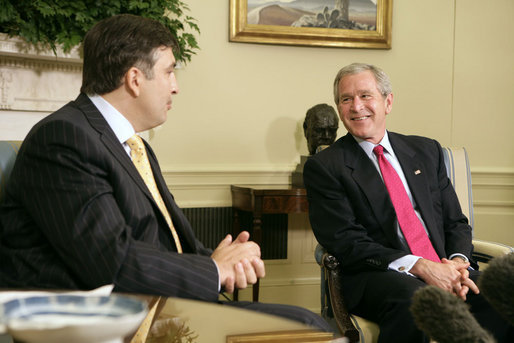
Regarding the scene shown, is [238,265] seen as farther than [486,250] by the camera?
No

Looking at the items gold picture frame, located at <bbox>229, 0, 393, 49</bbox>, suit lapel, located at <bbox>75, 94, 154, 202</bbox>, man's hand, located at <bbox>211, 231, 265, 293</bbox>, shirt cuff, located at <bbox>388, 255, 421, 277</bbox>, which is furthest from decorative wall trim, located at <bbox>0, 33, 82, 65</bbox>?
shirt cuff, located at <bbox>388, 255, 421, 277</bbox>

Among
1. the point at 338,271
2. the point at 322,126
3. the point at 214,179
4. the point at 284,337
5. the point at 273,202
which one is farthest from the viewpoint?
the point at 214,179

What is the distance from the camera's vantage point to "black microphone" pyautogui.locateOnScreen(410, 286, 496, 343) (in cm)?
81

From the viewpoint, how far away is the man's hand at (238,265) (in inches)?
68.9

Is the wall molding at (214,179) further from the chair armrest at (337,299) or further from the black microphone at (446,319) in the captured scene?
the black microphone at (446,319)

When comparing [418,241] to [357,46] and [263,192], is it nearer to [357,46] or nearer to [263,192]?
[263,192]

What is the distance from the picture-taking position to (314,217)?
2627mm

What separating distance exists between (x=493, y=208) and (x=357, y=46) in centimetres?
179

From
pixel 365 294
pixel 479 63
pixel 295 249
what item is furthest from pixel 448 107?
pixel 365 294

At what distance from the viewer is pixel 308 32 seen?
4414 mm

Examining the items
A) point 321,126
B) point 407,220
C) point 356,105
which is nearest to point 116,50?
point 356,105

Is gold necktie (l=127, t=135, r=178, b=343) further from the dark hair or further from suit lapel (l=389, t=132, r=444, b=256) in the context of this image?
suit lapel (l=389, t=132, r=444, b=256)

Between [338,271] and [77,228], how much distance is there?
1221mm

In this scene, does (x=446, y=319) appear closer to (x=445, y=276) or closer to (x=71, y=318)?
(x=71, y=318)
